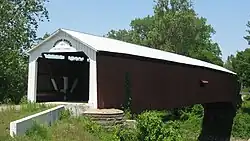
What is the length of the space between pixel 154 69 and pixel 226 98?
45.7 feet

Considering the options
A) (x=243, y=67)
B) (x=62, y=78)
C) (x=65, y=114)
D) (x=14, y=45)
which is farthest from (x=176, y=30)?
(x=65, y=114)

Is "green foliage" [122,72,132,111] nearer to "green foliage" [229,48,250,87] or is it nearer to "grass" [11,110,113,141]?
"grass" [11,110,113,141]

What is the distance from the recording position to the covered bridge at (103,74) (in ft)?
50.8

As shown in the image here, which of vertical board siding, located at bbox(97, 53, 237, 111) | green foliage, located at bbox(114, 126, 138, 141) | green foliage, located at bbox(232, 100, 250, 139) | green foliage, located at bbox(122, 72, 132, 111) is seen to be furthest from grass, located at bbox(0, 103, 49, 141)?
green foliage, located at bbox(232, 100, 250, 139)

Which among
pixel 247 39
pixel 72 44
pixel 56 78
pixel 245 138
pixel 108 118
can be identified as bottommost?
pixel 245 138

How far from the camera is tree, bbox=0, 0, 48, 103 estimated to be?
25.5 m

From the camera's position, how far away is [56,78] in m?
18.6

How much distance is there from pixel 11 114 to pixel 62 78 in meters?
6.45

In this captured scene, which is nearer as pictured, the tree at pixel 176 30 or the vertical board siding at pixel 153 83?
the vertical board siding at pixel 153 83

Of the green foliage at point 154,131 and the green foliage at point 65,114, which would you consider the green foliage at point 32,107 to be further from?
the green foliage at point 154,131

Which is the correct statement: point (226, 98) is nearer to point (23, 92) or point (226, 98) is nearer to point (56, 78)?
point (23, 92)

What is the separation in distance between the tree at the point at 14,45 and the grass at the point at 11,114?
1056 cm

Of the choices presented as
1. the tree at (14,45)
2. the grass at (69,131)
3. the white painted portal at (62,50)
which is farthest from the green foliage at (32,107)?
the tree at (14,45)

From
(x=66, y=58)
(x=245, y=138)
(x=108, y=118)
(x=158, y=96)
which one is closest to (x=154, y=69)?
(x=158, y=96)
